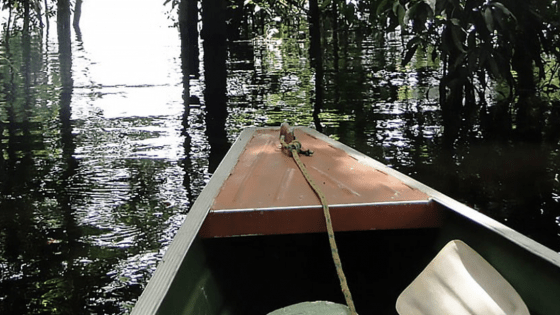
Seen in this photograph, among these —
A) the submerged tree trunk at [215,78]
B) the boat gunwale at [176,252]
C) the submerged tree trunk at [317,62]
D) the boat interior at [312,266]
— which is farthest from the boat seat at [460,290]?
the submerged tree trunk at [317,62]

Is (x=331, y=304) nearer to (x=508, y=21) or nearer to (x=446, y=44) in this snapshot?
(x=446, y=44)

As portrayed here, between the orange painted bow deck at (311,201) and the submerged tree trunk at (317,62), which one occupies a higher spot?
the submerged tree trunk at (317,62)

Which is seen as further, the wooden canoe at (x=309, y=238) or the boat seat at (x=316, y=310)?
the wooden canoe at (x=309, y=238)

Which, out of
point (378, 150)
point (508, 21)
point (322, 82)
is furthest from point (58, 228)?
point (322, 82)

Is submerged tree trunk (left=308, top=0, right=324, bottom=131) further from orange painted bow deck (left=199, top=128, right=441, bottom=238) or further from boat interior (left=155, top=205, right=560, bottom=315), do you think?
boat interior (left=155, top=205, right=560, bottom=315)

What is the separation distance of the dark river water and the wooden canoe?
644mm

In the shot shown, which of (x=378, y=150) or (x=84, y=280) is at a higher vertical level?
(x=378, y=150)

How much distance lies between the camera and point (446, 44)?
4.82 m

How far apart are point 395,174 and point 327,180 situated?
298 millimetres

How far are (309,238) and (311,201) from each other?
0.67 ft

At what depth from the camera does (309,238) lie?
A: 2504 mm

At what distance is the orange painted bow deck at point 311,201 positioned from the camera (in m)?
2.30

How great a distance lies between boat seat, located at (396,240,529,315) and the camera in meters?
1.85

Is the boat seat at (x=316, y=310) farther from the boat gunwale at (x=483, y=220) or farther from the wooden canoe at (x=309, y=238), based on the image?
the boat gunwale at (x=483, y=220)
